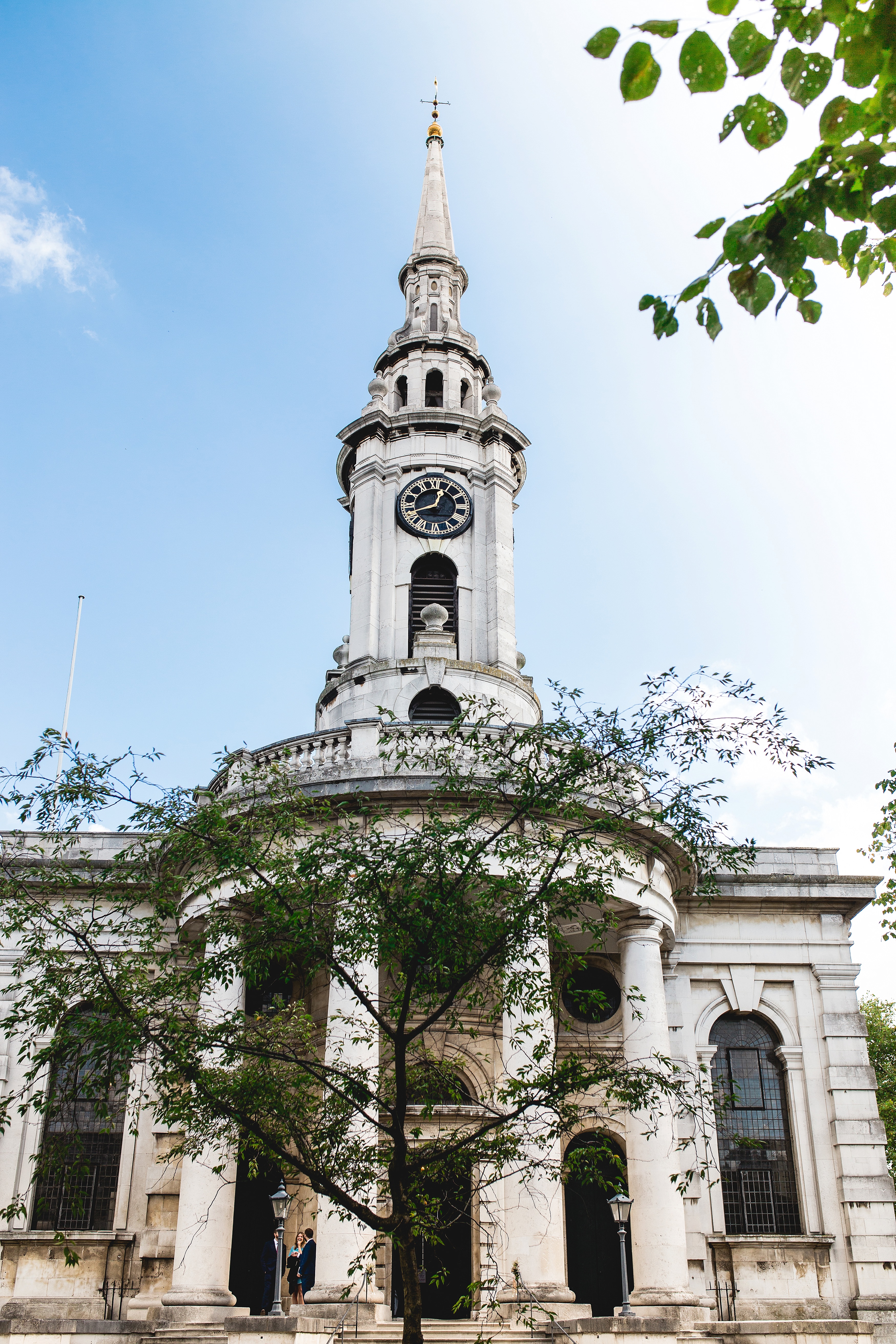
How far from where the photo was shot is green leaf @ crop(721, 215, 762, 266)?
6336 mm

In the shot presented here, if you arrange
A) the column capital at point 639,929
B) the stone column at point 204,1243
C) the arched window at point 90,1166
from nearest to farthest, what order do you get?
the stone column at point 204,1243
the column capital at point 639,929
the arched window at point 90,1166

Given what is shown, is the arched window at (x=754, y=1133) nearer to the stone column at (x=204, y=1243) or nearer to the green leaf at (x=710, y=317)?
the stone column at (x=204, y=1243)

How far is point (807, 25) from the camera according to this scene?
6.29 meters

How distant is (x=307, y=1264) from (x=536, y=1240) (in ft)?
13.7

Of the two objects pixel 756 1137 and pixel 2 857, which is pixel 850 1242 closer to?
pixel 756 1137

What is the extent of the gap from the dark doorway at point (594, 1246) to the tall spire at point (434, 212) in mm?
25022

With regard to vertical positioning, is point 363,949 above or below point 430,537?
below

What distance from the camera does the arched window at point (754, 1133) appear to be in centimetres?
2514

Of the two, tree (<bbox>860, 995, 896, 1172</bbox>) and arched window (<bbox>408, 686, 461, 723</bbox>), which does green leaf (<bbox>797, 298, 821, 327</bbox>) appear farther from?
tree (<bbox>860, 995, 896, 1172</bbox>)

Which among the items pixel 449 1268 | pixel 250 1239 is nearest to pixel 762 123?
pixel 449 1268

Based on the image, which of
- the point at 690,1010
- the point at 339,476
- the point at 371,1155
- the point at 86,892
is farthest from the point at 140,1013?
the point at 339,476

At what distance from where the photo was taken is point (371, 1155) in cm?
1343

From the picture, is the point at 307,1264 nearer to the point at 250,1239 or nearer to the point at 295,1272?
the point at 295,1272

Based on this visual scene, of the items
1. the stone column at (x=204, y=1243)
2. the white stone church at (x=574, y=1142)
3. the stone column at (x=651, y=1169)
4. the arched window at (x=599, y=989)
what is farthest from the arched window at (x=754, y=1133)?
the stone column at (x=204, y=1243)
